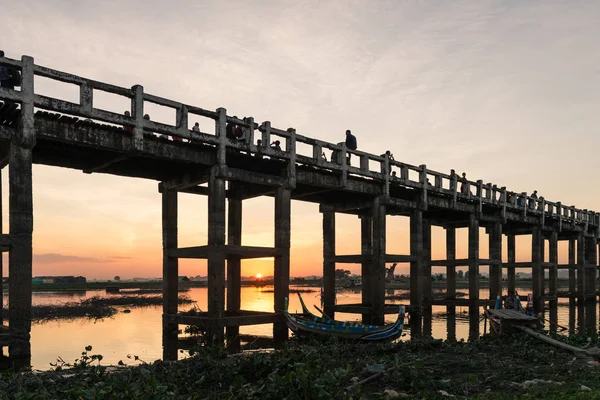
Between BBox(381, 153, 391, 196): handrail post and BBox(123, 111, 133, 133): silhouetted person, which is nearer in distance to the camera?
BBox(123, 111, 133, 133): silhouetted person

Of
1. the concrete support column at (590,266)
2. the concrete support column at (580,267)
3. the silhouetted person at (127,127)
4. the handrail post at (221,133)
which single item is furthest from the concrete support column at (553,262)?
the silhouetted person at (127,127)

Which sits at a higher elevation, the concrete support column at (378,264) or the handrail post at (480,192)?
the handrail post at (480,192)

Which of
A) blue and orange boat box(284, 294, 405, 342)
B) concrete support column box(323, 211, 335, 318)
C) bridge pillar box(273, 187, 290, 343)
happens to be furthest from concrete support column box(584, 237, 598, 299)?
bridge pillar box(273, 187, 290, 343)

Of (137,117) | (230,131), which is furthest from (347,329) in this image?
(137,117)

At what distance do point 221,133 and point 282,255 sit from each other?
227 inches

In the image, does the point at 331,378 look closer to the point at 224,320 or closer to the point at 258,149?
the point at 224,320

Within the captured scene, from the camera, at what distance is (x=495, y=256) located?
3925cm

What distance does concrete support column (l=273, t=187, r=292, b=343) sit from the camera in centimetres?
2300

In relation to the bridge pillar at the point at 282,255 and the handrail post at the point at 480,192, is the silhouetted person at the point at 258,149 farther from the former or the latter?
the handrail post at the point at 480,192

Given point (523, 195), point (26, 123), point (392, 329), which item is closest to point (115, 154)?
point (26, 123)

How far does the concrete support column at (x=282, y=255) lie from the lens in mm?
23000

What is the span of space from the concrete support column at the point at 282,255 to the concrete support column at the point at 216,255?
3.05 metres

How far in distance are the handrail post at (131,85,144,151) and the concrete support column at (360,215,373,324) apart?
1435cm

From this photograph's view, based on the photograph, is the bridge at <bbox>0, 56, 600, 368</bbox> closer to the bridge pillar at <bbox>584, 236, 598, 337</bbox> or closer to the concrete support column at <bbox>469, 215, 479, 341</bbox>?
the concrete support column at <bbox>469, 215, 479, 341</bbox>
